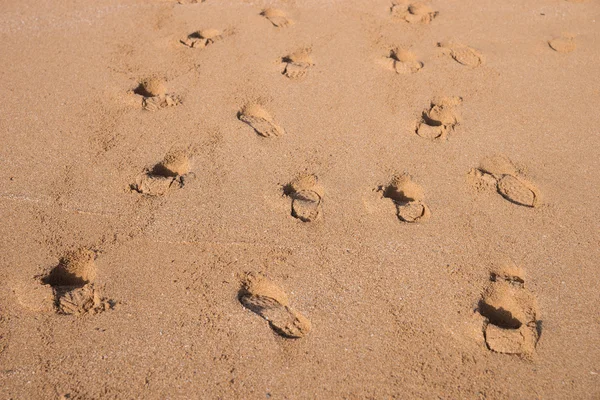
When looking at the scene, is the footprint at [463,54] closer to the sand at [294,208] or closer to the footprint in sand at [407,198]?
the sand at [294,208]

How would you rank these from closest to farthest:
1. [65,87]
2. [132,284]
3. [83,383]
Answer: [83,383] → [132,284] → [65,87]

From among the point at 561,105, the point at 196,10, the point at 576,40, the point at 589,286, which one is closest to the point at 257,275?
the point at 589,286

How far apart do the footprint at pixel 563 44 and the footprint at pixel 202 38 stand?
2.70m

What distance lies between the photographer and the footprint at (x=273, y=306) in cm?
227

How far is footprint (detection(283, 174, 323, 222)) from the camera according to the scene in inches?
107

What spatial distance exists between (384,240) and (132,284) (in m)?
1.26

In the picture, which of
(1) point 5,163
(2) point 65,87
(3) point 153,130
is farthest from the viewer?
(2) point 65,87

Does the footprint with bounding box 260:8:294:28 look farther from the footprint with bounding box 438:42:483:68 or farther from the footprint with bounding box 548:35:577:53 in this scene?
the footprint with bounding box 548:35:577:53

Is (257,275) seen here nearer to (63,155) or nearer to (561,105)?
(63,155)

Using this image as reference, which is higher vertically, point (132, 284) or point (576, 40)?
point (576, 40)

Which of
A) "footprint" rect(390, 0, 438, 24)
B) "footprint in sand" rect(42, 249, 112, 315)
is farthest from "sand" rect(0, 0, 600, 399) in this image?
"footprint" rect(390, 0, 438, 24)

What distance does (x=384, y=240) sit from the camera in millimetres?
2605

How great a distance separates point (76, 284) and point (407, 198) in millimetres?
1793

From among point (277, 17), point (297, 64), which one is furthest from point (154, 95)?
point (277, 17)
